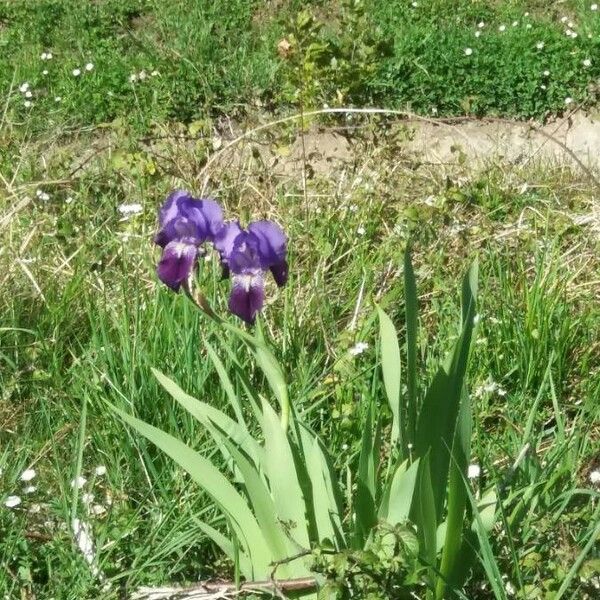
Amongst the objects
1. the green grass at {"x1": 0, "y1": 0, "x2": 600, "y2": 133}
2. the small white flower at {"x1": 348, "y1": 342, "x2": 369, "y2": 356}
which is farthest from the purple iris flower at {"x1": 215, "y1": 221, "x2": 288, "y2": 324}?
the green grass at {"x1": 0, "y1": 0, "x2": 600, "y2": 133}

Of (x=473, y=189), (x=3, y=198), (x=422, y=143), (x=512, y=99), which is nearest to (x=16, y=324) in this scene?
(x=3, y=198)

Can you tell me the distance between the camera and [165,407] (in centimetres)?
220

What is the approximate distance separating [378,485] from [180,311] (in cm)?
77

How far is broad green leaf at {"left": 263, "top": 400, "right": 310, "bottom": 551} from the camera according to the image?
1593mm

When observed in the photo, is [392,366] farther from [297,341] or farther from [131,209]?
[131,209]

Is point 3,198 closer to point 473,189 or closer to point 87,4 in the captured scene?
point 473,189

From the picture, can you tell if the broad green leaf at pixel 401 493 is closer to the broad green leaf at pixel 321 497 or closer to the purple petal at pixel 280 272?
the broad green leaf at pixel 321 497

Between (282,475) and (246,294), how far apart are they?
12.4 inches

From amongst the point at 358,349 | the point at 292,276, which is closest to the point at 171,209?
the point at 358,349

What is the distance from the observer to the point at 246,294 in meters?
1.52

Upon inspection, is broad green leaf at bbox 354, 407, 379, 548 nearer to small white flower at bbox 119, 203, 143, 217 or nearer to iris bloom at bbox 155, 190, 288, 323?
iris bloom at bbox 155, 190, 288, 323

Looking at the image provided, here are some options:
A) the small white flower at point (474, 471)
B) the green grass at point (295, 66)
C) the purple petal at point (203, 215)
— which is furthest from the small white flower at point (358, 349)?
the green grass at point (295, 66)

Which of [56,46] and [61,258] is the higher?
[56,46]

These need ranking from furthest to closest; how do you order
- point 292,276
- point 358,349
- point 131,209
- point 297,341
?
point 131,209 < point 292,276 < point 297,341 < point 358,349
